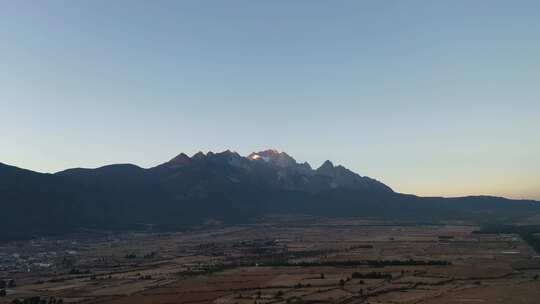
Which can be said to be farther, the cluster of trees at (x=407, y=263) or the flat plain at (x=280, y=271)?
the cluster of trees at (x=407, y=263)

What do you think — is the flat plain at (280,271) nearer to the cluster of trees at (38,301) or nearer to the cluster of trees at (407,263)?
the cluster of trees at (407,263)

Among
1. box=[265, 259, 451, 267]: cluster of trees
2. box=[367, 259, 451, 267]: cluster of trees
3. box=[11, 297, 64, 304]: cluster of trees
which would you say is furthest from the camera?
box=[265, 259, 451, 267]: cluster of trees

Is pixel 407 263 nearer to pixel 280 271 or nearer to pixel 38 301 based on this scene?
pixel 280 271

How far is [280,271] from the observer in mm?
100812

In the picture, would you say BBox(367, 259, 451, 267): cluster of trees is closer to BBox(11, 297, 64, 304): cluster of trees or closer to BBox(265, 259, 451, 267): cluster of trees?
BBox(265, 259, 451, 267): cluster of trees

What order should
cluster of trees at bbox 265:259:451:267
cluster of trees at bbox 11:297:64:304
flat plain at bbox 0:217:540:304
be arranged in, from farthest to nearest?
cluster of trees at bbox 265:259:451:267, flat plain at bbox 0:217:540:304, cluster of trees at bbox 11:297:64:304

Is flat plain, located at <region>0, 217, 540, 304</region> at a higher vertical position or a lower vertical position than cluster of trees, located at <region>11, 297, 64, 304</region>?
higher

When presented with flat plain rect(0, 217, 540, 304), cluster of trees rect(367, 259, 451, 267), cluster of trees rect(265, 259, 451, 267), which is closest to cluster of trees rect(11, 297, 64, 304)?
flat plain rect(0, 217, 540, 304)

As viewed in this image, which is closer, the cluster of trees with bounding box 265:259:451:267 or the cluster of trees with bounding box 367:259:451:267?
the cluster of trees with bounding box 367:259:451:267

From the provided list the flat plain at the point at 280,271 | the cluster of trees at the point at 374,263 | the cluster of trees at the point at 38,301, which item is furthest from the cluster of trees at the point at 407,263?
the cluster of trees at the point at 38,301

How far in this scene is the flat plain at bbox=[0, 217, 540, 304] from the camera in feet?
243

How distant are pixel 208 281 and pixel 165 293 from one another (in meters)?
12.2

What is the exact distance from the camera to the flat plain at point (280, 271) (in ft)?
243

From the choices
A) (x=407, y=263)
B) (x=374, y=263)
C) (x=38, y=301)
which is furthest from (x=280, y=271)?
(x=38, y=301)
